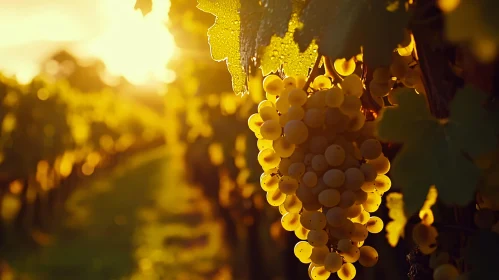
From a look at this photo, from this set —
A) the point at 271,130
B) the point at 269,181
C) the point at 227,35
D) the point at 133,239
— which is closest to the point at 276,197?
the point at 269,181

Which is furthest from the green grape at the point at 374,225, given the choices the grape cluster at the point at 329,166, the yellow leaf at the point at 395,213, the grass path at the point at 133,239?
the grass path at the point at 133,239

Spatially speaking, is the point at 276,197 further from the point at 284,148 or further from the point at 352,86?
the point at 352,86

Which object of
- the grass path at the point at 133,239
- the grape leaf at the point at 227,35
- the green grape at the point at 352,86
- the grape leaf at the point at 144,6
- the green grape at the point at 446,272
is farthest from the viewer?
the grass path at the point at 133,239

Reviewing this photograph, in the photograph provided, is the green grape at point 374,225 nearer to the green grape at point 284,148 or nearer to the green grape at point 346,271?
the green grape at point 346,271

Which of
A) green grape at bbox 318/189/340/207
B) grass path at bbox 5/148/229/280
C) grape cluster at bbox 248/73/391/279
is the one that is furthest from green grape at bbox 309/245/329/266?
grass path at bbox 5/148/229/280

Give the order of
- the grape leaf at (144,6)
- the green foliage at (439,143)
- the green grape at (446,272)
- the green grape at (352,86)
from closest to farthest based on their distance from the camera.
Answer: the green foliage at (439,143)
the green grape at (446,272)
the green grape at (352,86)
the grape leaf at (144,6)

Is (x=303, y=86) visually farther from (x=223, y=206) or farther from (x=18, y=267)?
(x=18, y=267)
